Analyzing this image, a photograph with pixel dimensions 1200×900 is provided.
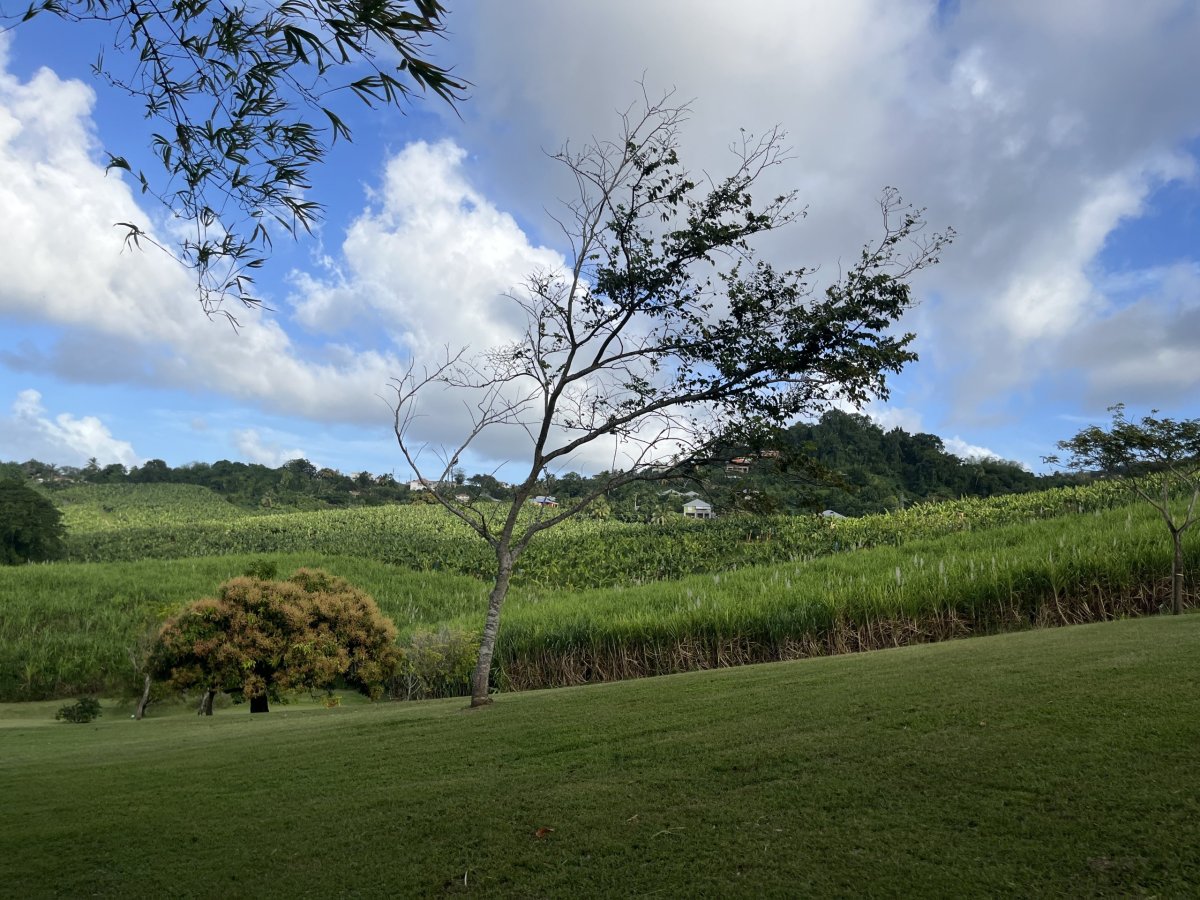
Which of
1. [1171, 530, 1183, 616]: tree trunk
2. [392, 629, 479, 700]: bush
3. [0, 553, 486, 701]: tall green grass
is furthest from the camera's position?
[0, 553, 486, 701]: tall green grass

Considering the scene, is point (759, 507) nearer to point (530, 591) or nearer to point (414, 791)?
point (414, 791)

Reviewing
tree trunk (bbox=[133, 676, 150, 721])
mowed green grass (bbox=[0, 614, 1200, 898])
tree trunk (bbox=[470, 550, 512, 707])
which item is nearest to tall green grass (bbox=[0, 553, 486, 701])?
tree trunk (bbox=[133, 676, 150, 721])

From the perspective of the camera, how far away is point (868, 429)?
1850 inches

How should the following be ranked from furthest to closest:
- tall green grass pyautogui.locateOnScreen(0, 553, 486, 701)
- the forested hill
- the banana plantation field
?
1. the forested hill
2. tall green grass pyautogui.locateOnScreen(0, 553, 486, 701)
3. the banana plantation field

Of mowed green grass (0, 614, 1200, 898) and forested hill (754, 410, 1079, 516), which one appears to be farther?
forested hill (754, 410, 1079, 516)

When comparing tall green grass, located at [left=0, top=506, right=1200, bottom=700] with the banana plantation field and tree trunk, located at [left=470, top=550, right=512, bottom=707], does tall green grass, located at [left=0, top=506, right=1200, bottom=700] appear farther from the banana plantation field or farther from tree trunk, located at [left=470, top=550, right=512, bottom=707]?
tree trunk, located at [left=470, top=550, right=512, bottom=707]

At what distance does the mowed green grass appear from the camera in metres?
3.21

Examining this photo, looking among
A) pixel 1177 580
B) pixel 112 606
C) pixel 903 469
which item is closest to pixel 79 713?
pixel 112 606

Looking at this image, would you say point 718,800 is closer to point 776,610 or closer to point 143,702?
point 776,610

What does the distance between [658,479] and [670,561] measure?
20327mm

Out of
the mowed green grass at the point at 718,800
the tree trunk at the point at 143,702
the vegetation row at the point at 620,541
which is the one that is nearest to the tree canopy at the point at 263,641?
the tree trunk at the point at 143,702

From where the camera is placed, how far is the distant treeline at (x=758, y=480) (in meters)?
9.52

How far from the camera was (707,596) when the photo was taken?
51.5 ft

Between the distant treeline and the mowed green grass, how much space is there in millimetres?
3012
